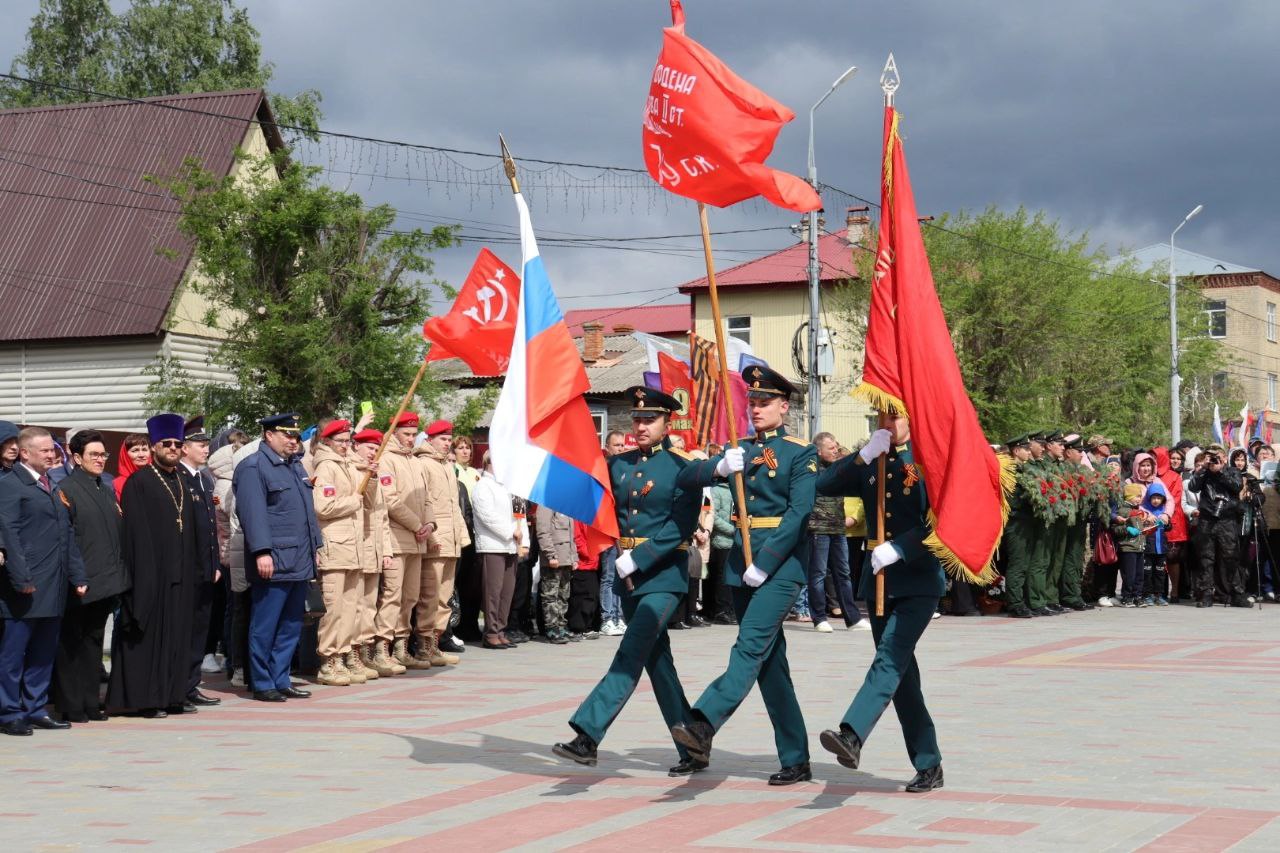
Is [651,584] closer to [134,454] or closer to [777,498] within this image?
[777,498]

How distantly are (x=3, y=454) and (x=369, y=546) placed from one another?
3354mm

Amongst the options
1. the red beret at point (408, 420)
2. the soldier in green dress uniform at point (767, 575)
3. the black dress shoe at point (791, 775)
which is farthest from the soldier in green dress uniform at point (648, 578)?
the red beret at point (408, 420)

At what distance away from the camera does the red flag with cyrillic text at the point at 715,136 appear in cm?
898

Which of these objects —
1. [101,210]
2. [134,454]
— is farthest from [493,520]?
[101,210]

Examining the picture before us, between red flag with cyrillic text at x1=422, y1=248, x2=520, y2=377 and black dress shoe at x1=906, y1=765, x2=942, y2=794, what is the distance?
5580 mm

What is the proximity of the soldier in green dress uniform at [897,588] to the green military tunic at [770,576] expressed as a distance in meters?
0.18

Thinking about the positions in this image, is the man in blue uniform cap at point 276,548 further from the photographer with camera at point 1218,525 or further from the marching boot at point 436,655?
the photographer with camera at point 1218,525

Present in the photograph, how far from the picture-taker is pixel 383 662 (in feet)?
45.0

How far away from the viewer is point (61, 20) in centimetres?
4747

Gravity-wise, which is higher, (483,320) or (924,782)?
(483,320)

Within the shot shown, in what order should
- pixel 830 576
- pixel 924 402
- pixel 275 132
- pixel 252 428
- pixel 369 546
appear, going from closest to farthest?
pixel 924 402 < pixel 369 546 < pixel 830 576 < pixel 252 428 < pixel 275 132

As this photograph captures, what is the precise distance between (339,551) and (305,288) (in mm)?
14756

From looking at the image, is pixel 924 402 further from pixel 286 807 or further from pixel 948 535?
pixel 286 807

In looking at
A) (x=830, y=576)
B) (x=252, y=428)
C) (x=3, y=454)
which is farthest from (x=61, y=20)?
(x=3, y=454)
